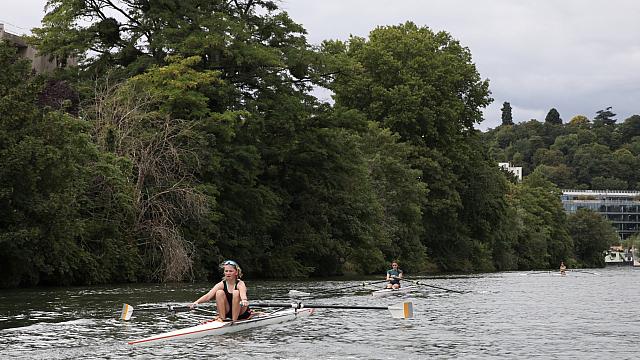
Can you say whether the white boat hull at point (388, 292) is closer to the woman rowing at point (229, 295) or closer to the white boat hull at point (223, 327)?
the white boat hull at point (223, 327)

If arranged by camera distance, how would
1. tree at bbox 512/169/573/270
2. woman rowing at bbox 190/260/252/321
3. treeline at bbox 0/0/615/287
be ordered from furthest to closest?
tree at bbox 512/169/573/270
treeline at bbox 0/0/615/287
woman rowing at bbox 190/260/252/321

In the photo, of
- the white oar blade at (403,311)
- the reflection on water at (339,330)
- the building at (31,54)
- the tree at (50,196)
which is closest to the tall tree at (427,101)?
the building at (31,54)

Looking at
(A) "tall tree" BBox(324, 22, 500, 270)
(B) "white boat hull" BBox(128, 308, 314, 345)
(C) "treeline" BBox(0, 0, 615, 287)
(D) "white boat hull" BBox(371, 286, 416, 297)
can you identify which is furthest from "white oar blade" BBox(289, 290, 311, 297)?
(A) "tall tree" BBox(324, 22, 500, 270)

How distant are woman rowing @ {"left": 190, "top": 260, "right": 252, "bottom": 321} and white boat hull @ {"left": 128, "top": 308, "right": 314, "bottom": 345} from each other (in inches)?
12.3

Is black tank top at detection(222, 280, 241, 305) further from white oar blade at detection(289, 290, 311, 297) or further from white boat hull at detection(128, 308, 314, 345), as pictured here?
white oar blade at detection(289, 290, 311, 297)

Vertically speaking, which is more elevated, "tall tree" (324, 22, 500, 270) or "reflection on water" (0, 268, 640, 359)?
"tall tree" (324, 22, 500, 270)

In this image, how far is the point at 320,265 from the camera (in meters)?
58.2

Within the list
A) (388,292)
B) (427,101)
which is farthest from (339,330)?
(427,101)

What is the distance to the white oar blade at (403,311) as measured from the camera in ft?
82.0

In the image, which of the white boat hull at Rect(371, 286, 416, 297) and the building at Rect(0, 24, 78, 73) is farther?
the building at Rect(0, 24, 78, 73)

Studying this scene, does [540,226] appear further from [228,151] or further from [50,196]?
[50,196]

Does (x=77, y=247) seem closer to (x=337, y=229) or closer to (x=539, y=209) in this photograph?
(x=337, y=229)

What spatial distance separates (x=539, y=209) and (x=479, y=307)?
9606cm

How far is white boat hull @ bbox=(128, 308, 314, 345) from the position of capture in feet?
65.8
